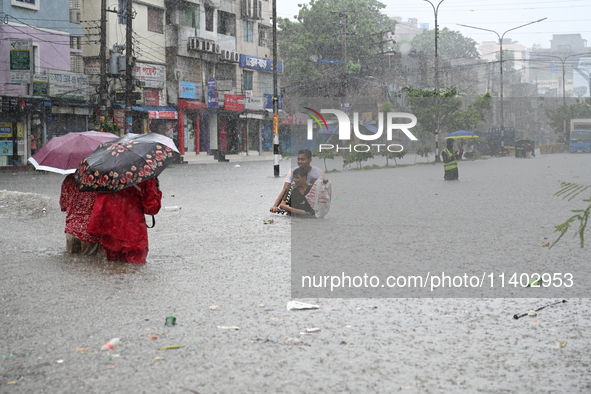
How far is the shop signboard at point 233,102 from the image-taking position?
160 ft

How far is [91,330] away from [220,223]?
6.98 metres

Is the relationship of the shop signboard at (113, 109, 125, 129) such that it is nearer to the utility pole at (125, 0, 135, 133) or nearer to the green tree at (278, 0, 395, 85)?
the utility pole at (125, 0, 135, 133)

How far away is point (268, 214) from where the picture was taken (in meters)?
13.6

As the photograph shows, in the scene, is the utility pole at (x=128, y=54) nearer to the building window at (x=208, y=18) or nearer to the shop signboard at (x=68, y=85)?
the shop signboard at (x=68, y=85)

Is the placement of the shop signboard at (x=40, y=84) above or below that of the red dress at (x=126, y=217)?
above

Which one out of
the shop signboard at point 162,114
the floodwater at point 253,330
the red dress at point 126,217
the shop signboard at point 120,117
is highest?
the shop signboard at point 162,114

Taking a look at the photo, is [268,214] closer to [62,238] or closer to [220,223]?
[220,223]

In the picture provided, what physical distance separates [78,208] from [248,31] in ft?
152

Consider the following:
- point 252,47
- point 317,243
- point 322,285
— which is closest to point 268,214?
point 317,243

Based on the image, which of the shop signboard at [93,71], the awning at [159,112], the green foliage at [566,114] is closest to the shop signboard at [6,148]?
the shop signboard at [93,71]

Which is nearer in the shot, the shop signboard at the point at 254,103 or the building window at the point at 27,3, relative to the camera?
the building window at the point at 27,3

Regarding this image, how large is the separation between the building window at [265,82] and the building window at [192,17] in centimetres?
819

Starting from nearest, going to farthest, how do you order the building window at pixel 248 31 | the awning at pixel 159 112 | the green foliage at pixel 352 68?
the awning at pixel 159 112
the building window at pixel 248 31
the green foliage at pixel 352 68

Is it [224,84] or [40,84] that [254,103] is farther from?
[40,84]
